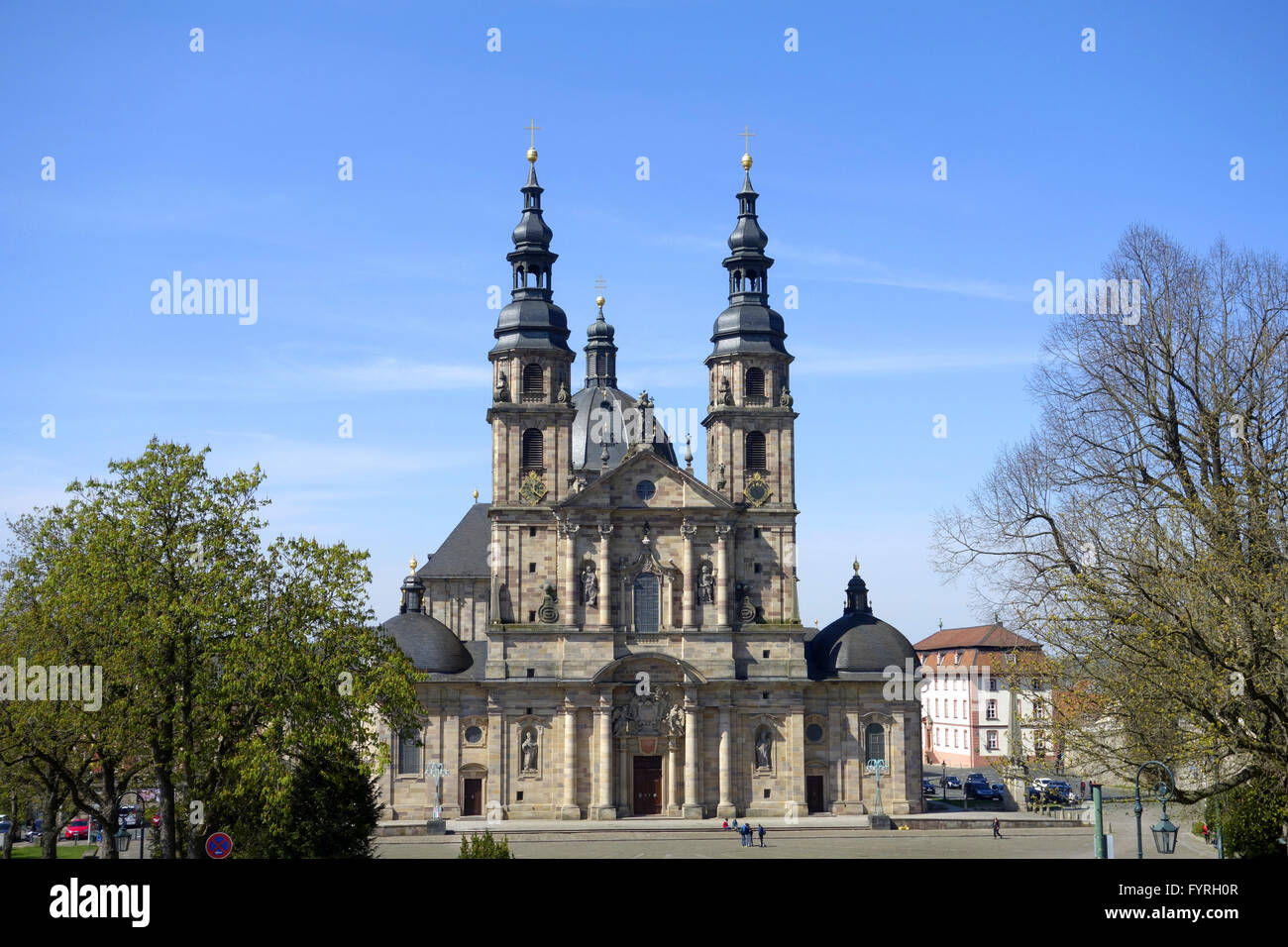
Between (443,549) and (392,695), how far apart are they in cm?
4770

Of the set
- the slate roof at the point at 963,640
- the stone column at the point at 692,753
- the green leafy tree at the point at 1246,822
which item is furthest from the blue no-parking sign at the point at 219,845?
the slate roof at the point at 963,640

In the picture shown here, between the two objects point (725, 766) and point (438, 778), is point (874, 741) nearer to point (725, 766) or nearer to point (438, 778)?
point (725, 766)

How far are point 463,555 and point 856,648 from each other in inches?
1101

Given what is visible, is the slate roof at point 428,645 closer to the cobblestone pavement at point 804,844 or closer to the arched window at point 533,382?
the cobblestone pavement at point 804,844

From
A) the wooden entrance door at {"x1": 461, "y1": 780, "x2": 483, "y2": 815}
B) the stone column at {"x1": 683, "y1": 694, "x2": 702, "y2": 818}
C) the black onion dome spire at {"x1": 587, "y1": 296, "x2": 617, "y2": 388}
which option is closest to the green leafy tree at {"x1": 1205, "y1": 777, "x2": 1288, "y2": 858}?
the stone column at {"x1": 683, "y1": 694, "x2": 702, "y2": 818}

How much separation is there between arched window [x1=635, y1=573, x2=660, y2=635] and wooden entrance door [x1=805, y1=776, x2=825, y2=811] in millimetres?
11163

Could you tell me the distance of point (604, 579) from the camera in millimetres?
66188

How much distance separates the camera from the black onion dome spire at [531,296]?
69.6 metres

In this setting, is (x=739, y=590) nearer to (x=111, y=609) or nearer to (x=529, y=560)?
(x=529, y=560)

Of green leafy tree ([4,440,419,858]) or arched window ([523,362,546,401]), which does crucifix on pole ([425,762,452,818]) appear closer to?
arched window ([523,362,546,401])

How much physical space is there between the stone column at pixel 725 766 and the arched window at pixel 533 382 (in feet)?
61.0

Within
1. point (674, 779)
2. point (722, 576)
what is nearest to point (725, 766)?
point (674, 779)

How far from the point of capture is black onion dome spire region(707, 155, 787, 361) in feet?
232
